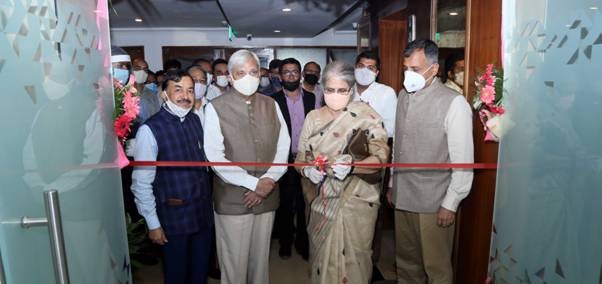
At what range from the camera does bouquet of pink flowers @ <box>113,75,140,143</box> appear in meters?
1.69

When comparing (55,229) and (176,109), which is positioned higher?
(176,109)

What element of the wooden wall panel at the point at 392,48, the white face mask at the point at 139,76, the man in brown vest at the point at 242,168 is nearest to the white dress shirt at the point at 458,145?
the man in brown vest at the point at 242,168

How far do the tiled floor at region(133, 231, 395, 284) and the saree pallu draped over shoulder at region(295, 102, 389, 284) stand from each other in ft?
2.95

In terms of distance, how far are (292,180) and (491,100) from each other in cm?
183

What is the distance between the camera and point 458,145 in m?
2.17

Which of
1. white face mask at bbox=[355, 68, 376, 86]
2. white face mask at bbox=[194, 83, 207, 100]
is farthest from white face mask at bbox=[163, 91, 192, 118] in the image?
white face mask at bbox=[355, 68, 376, 86]

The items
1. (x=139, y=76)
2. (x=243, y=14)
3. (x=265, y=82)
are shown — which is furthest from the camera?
(x=243, y=14)

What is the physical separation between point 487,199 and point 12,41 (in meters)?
2.27

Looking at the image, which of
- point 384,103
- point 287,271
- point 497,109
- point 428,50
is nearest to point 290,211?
point 287,271

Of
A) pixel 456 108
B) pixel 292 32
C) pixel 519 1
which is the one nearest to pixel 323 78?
pixel 456 108

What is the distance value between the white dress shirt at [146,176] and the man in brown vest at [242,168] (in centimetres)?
28

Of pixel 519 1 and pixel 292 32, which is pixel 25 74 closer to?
pixel 519 1

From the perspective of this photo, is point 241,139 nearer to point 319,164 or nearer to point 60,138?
point 319,164

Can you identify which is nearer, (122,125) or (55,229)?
(55,229)
